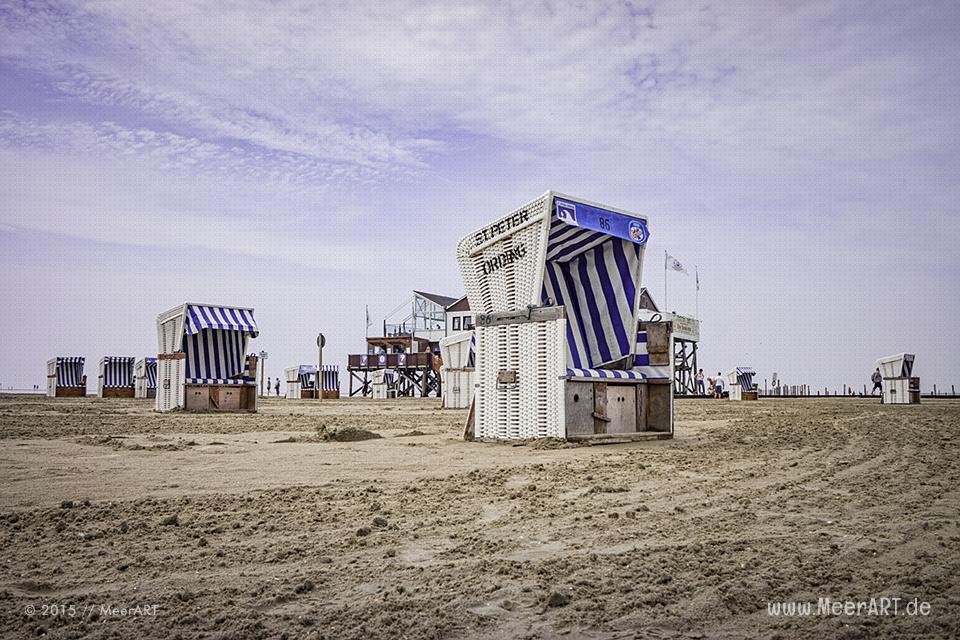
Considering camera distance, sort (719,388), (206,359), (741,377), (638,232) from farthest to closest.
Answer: (719,388), (741,377), (206,359), (638,232)

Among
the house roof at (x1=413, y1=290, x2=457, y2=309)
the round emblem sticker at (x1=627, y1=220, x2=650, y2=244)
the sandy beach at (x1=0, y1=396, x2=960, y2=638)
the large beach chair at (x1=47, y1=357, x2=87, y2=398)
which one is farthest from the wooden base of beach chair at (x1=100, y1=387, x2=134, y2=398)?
the round emblem sticker at (x1=627, y1=220, x2=650, y2=244)

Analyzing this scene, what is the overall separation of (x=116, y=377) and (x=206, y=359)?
2724 cm

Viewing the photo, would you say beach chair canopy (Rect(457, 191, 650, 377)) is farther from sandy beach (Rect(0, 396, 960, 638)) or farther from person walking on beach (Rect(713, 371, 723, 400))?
person walking on beach (Rect(713, 371, 723, 400))

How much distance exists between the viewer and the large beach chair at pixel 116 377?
43.4 m

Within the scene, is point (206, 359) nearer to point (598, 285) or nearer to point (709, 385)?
point (598, 285)

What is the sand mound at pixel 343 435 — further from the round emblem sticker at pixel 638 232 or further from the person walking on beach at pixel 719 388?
the person walking on beach at pixel 719 388

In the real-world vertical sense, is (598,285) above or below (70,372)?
above

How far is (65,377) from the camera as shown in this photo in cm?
4353

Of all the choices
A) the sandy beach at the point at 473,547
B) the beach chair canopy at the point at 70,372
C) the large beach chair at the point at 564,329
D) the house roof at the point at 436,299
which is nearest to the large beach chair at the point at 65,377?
the beach chair canopy at the point at 70,372

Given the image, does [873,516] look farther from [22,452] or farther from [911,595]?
[22,452]

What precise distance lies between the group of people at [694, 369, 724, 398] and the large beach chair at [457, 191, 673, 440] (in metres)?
36.0

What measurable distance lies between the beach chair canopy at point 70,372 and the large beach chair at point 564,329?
40602mm

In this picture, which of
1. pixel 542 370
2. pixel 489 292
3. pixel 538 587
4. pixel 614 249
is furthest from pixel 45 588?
pixel 614 249

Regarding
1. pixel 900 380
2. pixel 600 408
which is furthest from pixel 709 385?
pixel 600 408
